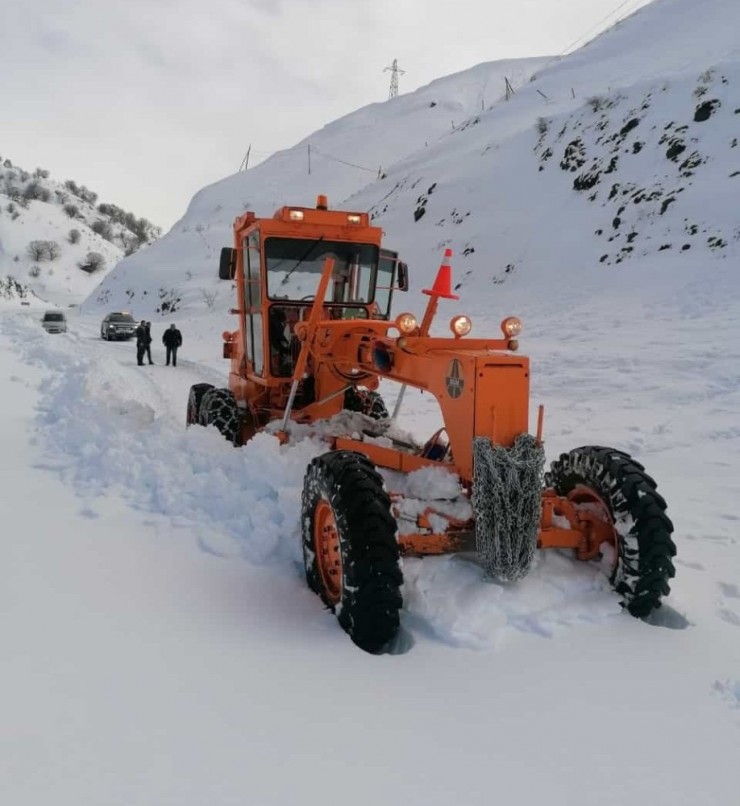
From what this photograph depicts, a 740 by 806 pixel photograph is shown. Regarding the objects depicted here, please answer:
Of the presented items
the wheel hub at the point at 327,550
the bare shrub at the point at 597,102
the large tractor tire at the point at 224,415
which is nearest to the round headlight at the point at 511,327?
the wheel hub at the point at 327,550

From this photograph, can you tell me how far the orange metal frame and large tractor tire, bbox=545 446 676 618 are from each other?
0.64 ft

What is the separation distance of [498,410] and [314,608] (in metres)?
1.54

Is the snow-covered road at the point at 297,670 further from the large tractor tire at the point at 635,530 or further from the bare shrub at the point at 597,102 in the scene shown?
the bare shrub at the point at 597,102

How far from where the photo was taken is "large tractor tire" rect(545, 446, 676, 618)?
351 cm

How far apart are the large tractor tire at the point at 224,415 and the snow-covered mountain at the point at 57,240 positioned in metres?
87.2

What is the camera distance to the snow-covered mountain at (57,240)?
112125mm

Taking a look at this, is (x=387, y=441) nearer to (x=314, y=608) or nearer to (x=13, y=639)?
(x=314, y=608)

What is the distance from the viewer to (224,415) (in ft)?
22.7

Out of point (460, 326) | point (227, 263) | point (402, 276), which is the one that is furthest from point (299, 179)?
point (460, 326)

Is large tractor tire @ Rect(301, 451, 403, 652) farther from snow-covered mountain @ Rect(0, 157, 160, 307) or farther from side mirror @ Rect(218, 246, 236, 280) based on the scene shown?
snow-covered mountain @ Rect(0, 157, 160, 307)

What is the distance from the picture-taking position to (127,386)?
41.9 ft

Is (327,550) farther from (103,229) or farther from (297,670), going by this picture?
(103,229)

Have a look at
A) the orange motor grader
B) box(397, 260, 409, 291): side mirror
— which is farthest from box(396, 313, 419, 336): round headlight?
box(397, 260, 409, 291): side mirror

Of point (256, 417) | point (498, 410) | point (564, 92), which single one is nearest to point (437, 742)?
point (498, 410)
